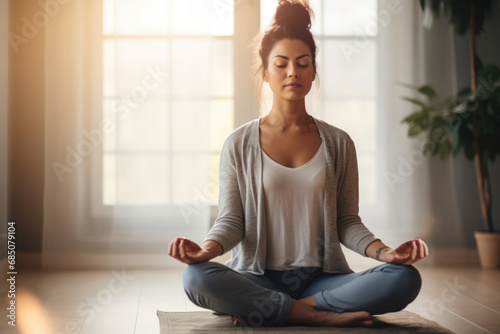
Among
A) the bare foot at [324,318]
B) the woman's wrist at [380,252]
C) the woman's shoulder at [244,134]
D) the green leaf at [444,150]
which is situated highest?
the woman's shoulder at [244,134]

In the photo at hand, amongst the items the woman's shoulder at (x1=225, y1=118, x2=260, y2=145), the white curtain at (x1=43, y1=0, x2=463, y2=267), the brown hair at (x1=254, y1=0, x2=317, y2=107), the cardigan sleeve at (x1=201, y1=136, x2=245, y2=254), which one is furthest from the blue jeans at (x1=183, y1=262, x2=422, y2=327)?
the white curtain at (x1=43, y1=0, x2=463, y2=267)

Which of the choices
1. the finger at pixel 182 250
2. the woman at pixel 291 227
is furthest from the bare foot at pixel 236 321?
the finger at pixel 182 250

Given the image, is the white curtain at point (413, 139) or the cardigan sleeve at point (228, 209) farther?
the white curtain at point (413, 139)

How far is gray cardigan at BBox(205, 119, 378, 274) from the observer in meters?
2.12

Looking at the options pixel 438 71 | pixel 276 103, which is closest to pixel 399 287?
pixel 276 103

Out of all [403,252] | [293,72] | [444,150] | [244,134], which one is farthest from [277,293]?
[444,150]

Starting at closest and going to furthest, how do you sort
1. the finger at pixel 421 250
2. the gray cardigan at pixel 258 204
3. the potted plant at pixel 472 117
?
1. the finger at pixel 421 250
2. the gray cardigan at pixel 258 204
3. the potted plant at pixel 472 117

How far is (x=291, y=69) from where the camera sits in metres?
2.16

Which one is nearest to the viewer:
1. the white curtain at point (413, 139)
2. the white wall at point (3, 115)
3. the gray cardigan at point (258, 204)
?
the gray cardigan at point (258, 204)

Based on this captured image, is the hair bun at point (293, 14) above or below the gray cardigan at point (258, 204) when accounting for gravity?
above

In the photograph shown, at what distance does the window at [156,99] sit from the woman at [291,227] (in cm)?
135

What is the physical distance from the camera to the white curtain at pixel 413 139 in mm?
3689

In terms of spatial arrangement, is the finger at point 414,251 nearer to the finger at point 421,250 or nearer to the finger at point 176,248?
the finger at point 421,250

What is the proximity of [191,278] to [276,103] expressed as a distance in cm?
63
